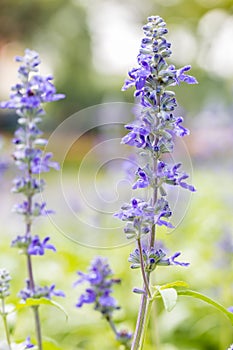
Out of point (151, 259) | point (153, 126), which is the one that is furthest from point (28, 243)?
point (153, 126)

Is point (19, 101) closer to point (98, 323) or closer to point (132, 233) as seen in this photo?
point (132, 233)

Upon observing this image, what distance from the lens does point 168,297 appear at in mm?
1979

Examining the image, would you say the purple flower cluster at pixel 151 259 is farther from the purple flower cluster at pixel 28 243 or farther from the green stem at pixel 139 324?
the purple flower cluster at pixel 28 243

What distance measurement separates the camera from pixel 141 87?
2078 mm

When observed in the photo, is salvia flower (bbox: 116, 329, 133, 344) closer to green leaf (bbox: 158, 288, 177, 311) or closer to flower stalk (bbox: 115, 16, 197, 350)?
flower stalk (bbox: 115, 16, 197, 350)

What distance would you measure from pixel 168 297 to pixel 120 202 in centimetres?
318

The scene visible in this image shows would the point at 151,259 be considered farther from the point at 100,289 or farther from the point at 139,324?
the point at 100,289

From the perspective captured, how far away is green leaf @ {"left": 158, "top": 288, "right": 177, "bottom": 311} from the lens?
1.93 meters

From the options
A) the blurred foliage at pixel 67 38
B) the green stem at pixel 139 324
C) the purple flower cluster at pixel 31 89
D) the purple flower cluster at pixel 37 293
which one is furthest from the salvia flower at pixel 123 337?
the blurred foliage at pixel 67 38

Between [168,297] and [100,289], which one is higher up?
[100,289]

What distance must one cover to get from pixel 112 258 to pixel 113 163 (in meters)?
2.10

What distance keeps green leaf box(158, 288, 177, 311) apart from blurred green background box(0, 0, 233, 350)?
2.29 feet

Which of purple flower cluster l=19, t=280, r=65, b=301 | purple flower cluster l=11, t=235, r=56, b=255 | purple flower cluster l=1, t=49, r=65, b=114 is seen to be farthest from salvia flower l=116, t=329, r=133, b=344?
purple flower cluster l=1, t=49, r=65, b=114

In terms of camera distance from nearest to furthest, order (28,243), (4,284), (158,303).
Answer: (4,284) < (28,243) < (158,303)
